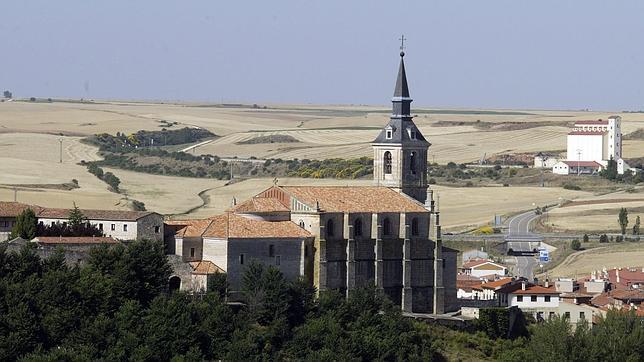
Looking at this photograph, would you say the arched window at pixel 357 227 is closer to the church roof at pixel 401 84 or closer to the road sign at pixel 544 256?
the church roof at pixel 401 84

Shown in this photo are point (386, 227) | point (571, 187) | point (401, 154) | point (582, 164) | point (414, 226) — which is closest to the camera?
point (386, 227)

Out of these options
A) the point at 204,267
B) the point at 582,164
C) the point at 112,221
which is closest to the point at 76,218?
the point at 112,221

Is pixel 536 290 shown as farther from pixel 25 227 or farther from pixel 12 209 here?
pixel 12 209

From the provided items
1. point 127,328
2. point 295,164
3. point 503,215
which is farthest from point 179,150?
point 127,328

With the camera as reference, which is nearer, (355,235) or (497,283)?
(355,235)

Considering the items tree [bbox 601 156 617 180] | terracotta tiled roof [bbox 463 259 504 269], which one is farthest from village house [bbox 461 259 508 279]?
tree [bbox 601 156 617 180]

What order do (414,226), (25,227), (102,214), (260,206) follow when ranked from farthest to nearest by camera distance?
(414,226) → (260,206) → (102,214) → (25,227)

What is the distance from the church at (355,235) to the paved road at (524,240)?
1290cm

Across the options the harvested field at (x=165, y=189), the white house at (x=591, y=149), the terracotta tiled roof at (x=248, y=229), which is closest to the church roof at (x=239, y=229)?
the terracotta tiled roof at (x=248, y=229)

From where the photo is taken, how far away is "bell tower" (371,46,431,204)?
244ft

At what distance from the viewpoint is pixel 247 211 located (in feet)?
226

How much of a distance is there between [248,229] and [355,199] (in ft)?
19.8

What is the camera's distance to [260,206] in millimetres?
69438

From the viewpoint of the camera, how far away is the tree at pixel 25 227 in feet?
218
